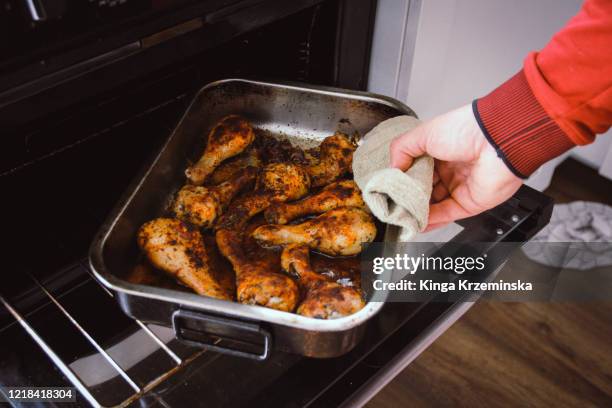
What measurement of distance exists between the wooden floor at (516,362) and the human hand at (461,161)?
2.31ft

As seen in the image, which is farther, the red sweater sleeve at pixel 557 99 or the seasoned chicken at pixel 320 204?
the seasoned chicken at pixel 320 204

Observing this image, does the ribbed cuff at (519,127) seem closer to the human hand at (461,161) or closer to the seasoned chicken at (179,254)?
the human hand at (461,161)

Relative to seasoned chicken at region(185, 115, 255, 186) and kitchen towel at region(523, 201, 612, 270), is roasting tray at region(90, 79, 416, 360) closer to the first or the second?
seasoned chicken at region(185, 115, 255, 186)

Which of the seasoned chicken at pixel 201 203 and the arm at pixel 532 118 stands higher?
the arm at pixel 532 118

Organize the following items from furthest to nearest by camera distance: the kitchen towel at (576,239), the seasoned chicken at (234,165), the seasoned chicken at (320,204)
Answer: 1. the kitchen towel at (576,239)
2. the seasoned chicken at (234,165)
3. the seasoned chicken at (320,204)

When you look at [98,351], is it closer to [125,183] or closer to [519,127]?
[125,183]

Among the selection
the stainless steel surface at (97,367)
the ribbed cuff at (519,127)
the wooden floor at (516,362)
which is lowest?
the wooden floor at (516,362)

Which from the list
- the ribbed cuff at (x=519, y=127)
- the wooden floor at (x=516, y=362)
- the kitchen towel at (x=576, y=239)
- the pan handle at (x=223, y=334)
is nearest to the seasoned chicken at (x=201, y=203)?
the pan handle at (x=223, y=334)

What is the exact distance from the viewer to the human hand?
0.83 meters

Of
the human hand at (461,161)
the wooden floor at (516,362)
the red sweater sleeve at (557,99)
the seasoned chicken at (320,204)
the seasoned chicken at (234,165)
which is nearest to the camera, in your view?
the red sweater sleeve at (557,99)

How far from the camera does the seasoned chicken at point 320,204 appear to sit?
94cm

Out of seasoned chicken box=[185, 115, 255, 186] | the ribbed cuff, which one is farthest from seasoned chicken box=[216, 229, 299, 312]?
the ribbed cuff

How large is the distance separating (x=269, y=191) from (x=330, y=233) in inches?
6.0

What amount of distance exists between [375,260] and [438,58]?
50 centimetres
